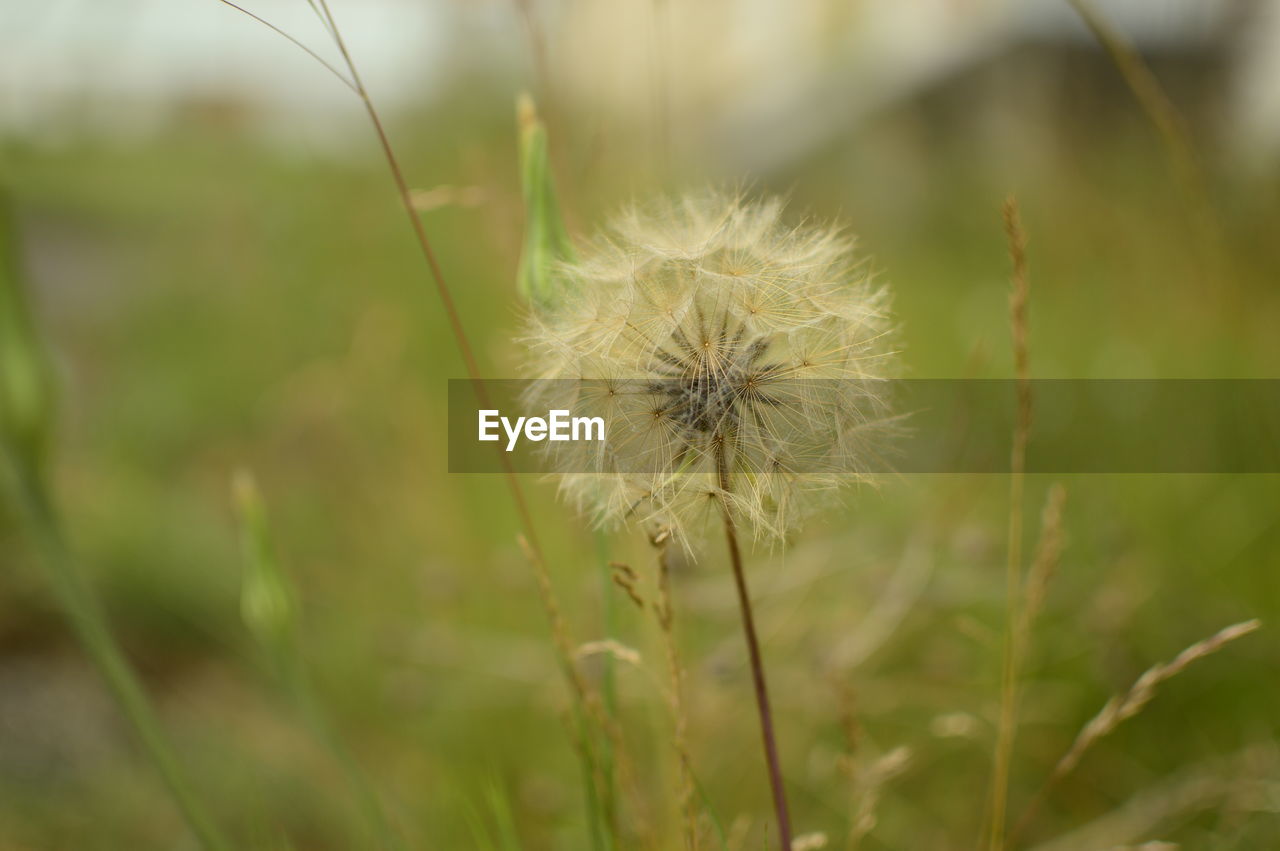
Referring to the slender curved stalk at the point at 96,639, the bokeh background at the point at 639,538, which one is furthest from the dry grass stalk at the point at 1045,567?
the slender curved stalk at the point at 96,639

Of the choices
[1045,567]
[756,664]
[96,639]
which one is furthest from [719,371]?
[96,639]

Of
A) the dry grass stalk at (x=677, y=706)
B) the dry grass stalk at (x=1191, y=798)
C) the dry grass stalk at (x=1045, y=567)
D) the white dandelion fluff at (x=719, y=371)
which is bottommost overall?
the dry grass stalk at (x=1191, y=798)

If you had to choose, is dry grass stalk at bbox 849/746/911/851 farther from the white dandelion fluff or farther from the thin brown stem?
Answer: the white dandelion fluff

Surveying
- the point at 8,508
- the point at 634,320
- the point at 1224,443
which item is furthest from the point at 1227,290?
the point at 8,508

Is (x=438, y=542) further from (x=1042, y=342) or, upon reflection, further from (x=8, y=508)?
(x=1042, y=342)

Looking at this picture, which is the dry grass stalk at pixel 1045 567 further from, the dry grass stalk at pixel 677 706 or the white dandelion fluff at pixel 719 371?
the dry grass stalk at pixel 677 706

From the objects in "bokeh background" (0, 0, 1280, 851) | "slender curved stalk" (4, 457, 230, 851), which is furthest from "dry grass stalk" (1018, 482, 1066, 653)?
"slender curved stalk" (4, 457, 230, 851)

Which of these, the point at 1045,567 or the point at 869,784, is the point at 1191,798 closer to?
the point at 1045,567
